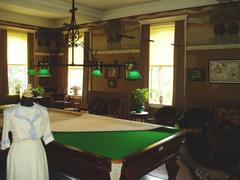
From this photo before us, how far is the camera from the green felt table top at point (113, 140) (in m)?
2.91

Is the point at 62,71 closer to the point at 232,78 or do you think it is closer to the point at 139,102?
the point at 139,102

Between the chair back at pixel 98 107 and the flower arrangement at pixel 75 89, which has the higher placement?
the flower arrangement at pixel 75 89

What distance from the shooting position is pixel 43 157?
9.71 feet

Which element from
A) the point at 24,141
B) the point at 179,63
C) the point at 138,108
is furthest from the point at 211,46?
the point at 24,141

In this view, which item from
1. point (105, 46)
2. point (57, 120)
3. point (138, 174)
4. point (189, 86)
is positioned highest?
point (105, 46)

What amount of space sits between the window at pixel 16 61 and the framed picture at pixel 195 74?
5390 millimetres

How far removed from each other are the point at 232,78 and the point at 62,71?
592 cm

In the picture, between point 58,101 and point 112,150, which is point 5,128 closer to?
Result: point 112,150

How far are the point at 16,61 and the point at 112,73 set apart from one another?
129 inches

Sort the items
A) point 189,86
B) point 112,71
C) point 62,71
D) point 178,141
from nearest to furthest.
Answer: point 178,141
point 189,86
point 112,71
point 62,71

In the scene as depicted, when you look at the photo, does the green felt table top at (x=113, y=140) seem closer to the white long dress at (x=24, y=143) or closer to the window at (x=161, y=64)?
the white long dress at (x=24, y=143)

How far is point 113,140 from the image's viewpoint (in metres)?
3.35

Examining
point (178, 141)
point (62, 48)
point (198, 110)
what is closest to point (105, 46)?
point (62, 48)

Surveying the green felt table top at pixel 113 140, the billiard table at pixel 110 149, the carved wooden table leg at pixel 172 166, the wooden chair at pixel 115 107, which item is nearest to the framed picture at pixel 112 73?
the wooden chair at pixel 115 107
